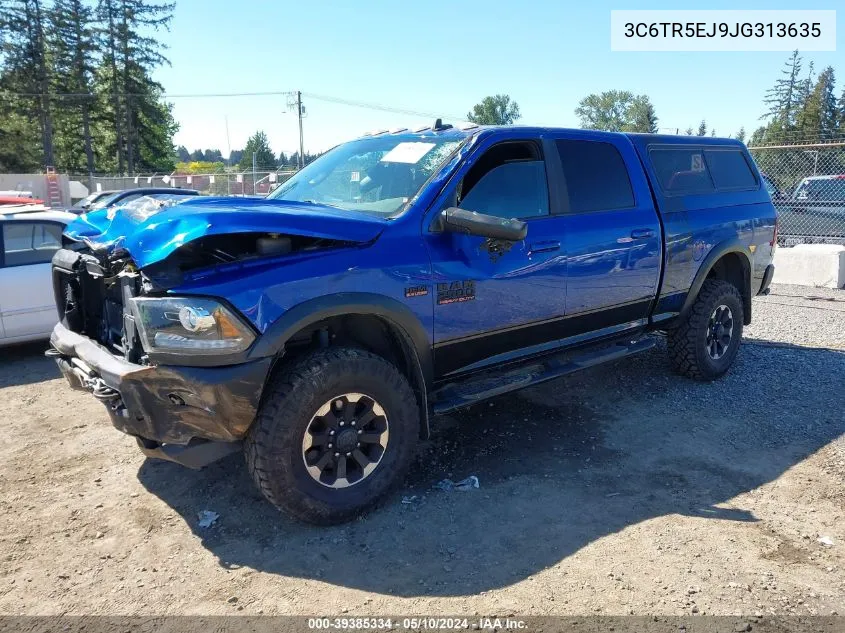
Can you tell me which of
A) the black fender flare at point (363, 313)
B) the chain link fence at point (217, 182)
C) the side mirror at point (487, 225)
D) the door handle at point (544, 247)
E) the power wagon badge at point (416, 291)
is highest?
the chain link fence at point (217, 182)

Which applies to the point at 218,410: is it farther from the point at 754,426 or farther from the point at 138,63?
the point at 138,63

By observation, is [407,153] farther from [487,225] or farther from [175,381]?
[175,381]

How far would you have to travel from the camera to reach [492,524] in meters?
3.22

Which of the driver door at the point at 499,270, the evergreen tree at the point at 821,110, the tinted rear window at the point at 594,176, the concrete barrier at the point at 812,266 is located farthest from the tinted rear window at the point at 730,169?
the evergreen tree at the point at 821,110

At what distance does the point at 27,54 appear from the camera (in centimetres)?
3903

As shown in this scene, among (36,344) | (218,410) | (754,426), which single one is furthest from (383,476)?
(36,344)

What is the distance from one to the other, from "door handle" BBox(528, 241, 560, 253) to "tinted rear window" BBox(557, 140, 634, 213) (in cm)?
36

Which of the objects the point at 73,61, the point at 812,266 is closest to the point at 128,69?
the point at 73,61

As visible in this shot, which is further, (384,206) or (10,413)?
(10,413)

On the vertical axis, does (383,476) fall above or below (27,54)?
below

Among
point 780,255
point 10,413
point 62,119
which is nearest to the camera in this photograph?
point 10,413

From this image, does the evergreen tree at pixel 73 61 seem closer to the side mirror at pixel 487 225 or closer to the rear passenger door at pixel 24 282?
the rear passenger door at pixel 24 282

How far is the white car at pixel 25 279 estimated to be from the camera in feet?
19.7

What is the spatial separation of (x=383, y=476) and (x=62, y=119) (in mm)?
48500
